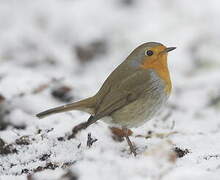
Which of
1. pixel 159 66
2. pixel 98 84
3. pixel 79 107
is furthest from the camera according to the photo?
pixel 98 84

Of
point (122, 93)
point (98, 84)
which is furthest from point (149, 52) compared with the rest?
point (98, 84)

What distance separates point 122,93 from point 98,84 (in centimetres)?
212

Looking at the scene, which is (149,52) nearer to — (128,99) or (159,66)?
(159,66)

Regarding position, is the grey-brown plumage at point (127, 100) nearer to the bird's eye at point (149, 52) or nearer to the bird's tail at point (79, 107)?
the bird's tail at point (79, 107)

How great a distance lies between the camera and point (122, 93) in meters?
4.21

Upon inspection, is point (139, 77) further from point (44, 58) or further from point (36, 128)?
point (44, 58)

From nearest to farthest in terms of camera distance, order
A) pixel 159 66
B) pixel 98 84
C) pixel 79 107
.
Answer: pixel 79 107, pixel 159 66, pixel 98 84

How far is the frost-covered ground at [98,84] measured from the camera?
312cm

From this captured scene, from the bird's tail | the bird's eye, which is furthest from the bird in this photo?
the bird's eye

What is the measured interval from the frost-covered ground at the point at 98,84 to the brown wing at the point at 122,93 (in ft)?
0.87

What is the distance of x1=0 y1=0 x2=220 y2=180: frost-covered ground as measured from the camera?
3.12m

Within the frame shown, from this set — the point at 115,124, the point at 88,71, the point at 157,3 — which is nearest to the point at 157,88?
the point at 115,124

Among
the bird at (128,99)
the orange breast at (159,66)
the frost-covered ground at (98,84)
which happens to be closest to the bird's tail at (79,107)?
the bird at (128,99)

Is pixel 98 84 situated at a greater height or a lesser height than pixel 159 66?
lesser
